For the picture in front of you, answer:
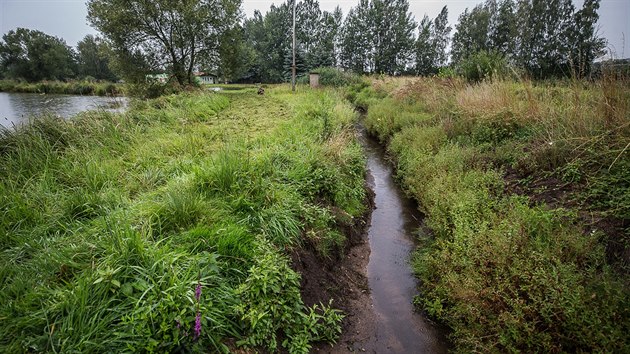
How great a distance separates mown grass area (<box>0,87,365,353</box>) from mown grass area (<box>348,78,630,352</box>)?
1.38 meters

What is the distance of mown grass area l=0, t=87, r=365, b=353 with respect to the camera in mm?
1783

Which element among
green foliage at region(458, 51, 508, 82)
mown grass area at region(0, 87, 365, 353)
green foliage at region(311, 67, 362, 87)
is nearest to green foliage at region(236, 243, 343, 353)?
mown grass area at region(0, 87, 365, 353)

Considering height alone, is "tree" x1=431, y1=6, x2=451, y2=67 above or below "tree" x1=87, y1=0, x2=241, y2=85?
above

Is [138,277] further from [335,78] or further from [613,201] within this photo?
[335,78]

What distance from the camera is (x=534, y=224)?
3.06 m

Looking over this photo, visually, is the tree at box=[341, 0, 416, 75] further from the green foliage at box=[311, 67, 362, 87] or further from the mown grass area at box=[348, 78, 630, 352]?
the mown grass area at box=[348, 78, 630, 352]

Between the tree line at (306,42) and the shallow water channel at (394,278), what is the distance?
12.5 feet

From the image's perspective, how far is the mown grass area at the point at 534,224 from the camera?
2.20 metres

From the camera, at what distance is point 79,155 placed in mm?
4156

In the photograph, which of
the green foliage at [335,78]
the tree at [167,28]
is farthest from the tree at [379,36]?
the tree at [167,28]

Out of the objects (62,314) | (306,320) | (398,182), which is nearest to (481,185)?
(398,182)

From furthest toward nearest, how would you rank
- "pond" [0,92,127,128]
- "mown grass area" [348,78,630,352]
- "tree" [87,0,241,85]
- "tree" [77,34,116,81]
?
1. "tree" [77,34,116,81]
2. "tree" [87,0,241,85]
3. "pond" [0,92,127,128]
4. "mown grass area" [348,78,630,352]

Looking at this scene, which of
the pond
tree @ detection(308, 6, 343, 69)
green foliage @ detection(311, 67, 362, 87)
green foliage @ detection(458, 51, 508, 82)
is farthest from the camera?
tree @ detection(308, 6, 343, 69)

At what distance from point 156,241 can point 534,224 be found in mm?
3952
